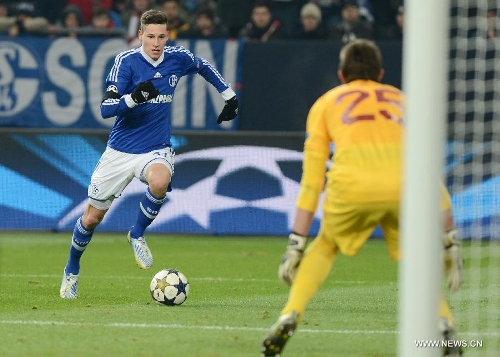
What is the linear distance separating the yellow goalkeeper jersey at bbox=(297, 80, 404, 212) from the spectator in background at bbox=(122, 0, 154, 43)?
10191 mm

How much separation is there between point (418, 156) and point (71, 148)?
10.2 meters

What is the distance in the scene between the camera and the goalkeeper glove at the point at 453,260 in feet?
20.9

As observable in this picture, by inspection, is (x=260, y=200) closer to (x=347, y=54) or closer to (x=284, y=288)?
(x=284, y=288)

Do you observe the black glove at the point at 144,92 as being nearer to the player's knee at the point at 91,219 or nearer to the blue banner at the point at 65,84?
the player's knee at the point at 91,219

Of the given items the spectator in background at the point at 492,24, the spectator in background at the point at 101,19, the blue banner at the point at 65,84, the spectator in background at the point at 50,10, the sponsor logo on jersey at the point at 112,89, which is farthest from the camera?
the spectator in background at the point at 50,10

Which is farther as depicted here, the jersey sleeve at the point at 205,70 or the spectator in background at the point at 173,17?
the spectator in background at the point at 173,17

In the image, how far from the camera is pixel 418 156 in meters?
5.08

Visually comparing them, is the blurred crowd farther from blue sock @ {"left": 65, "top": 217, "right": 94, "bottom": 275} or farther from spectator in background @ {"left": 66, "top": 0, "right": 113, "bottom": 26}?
blue sock @ {"left": 65, "top": 217, "right": 94, "bottom": 275}

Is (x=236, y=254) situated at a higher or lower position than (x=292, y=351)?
lower

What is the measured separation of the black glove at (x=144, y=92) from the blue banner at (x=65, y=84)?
7006mm

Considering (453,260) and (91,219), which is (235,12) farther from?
(453,260)

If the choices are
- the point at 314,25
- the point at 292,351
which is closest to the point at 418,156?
the point at 292,351

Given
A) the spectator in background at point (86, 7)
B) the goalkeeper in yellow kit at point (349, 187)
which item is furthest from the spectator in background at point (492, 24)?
the goalkeeper in yellow kit at point (349, 187)

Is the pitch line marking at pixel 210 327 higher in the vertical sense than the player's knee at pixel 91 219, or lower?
lower
